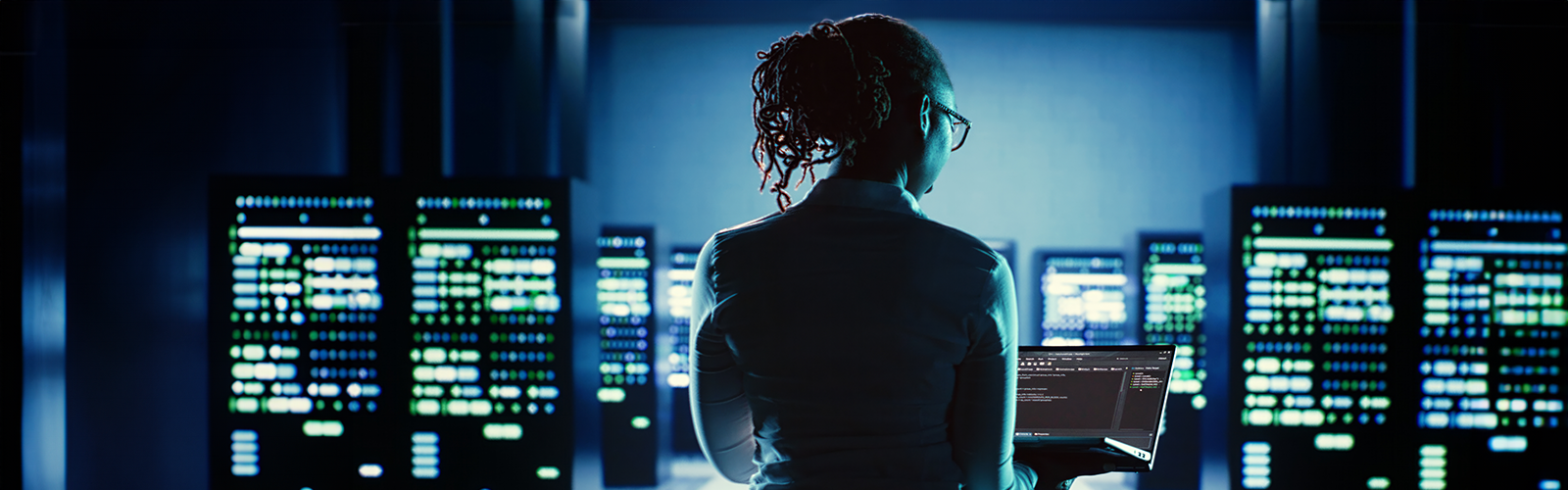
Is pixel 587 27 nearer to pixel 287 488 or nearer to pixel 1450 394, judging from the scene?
pixel 287 488

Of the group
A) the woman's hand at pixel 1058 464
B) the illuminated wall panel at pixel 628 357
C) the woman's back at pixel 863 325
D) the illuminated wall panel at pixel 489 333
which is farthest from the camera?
the illuminated wall panel at pixel 628 357

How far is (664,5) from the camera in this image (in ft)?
8.81

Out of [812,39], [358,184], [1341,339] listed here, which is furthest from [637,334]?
[1341,339]

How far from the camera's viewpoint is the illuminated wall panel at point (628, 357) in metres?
2.77

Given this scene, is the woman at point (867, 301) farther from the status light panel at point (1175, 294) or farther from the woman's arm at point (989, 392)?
the status light panel at point (1175, 294)

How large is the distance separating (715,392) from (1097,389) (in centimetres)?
55

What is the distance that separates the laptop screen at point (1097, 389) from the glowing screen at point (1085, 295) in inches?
71.7

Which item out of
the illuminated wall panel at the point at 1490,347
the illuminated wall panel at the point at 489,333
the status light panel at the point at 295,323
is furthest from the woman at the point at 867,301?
the illuminated wall panel at the point at 1490,347

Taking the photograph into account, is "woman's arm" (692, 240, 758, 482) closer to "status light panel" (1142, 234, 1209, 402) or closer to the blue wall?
the blue wall

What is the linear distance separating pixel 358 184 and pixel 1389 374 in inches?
130

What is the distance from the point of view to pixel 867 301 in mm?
687

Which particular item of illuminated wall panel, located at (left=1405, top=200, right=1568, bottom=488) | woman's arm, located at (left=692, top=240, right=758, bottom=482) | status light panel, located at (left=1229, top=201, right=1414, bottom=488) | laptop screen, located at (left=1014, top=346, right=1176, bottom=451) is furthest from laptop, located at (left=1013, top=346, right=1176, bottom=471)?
illuminated wall panel, located at (left=1405, top=200, right=1568, bottom=488)

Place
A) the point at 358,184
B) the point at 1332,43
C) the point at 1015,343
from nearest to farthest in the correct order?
the point at 1015,343, the point at 358,184, the point at 1332,43

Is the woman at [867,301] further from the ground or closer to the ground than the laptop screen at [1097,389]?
further from the ground
